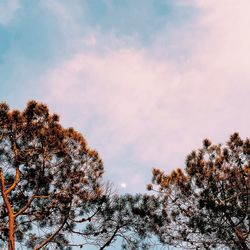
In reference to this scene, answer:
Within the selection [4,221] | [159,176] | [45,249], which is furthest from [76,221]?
[159,176]

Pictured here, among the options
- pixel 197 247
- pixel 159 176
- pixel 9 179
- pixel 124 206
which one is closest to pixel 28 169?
pixel 9 179

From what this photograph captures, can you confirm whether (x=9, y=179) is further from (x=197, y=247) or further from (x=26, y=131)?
(x=197, y=247)

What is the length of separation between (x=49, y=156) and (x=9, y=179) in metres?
1.16

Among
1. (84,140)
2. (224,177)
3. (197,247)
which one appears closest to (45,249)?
(84,140)

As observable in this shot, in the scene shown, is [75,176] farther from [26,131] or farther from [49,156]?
[26,131]

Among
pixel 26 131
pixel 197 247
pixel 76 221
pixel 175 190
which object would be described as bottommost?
pixel 197 247

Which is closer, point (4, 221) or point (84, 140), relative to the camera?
point (4, 221)

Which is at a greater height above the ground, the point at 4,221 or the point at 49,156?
the point at 49,156

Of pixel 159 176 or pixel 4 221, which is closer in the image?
→ pixel 4 221

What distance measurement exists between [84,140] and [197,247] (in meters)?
4.05

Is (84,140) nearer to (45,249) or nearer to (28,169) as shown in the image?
(28,169)

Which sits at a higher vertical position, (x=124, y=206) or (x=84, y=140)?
(x=84, y=140)

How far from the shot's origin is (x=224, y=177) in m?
12.6

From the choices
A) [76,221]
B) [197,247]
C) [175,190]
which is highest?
[175,190]
